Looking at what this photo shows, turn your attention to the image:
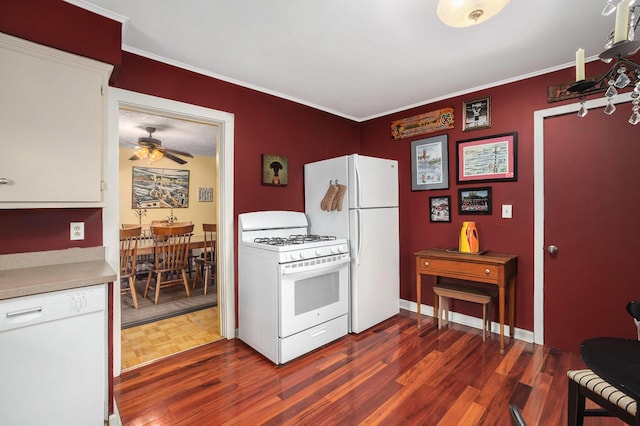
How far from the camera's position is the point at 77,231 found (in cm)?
193

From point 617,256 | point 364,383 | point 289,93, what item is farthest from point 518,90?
point 364,383

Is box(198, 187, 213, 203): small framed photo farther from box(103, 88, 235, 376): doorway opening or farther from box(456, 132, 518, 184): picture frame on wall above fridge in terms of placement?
box(456, 132, 518, 184): picture frame on wall above fridge

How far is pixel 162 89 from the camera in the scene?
2.47 m

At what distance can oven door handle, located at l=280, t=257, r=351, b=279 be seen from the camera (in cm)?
238

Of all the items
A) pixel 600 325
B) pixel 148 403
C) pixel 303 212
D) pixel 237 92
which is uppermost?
pixel 237 92

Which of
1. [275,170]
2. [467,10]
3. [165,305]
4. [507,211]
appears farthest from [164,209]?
[467,10]

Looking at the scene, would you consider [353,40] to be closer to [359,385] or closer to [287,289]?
[287,289]

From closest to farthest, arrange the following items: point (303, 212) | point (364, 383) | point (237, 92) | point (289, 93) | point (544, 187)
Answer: point (364, 383), point (544, 187), point (237, 92), point (289, 93), point (303, 212)

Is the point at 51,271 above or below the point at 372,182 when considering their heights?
below

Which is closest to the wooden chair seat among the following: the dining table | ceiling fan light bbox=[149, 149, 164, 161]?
the dining table

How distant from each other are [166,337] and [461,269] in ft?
9.31

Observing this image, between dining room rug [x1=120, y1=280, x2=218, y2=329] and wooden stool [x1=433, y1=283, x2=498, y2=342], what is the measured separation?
2.73 metres

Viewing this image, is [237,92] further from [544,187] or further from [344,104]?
[544,187]

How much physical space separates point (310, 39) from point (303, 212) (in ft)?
5.98
